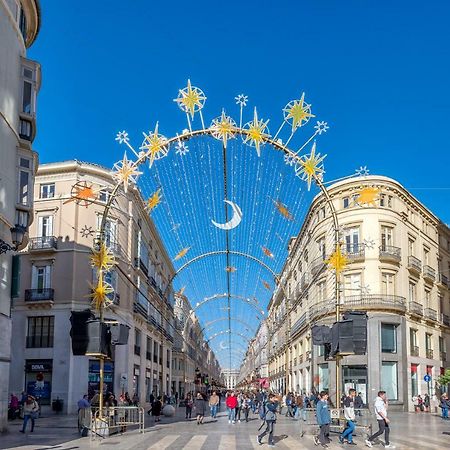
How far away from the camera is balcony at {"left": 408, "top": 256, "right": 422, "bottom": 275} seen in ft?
161

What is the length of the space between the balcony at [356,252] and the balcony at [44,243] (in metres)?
19.7

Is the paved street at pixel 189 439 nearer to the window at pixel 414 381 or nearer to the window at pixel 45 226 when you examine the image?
the window at pixel 45 226

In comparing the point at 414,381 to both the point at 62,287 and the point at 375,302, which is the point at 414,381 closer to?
the point at 375,302

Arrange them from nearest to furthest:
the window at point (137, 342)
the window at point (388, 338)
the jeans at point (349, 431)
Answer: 1. the jeans at point (349, 431)
2. the window at point (388, 338)
3. the window at point (137, 342)

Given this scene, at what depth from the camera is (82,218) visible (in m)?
44.1

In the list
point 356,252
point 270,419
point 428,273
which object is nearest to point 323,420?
point 270,419

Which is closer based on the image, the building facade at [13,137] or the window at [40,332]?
the building facade at [13,137]

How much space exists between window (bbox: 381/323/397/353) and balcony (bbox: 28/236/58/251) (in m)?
22.6

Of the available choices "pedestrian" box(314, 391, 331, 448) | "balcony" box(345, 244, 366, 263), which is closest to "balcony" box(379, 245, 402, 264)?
"balcony" box(345, 244, 366, 263)

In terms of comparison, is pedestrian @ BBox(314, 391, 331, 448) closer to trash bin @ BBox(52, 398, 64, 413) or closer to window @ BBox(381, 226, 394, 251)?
trash bin @ BBox(52, 398, 64, 413)

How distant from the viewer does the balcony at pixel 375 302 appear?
4588cm

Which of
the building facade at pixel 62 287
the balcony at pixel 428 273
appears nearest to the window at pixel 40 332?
the building facade at pixel 62 287

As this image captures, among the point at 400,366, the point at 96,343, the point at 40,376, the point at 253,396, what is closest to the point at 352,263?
the point at 400,366

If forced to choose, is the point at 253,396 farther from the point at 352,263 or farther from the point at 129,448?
the point at 129,448
